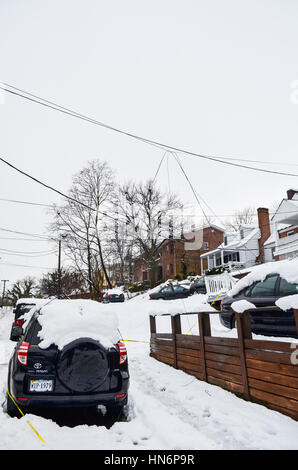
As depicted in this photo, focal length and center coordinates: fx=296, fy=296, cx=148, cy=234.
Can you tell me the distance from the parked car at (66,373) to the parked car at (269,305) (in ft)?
7.16

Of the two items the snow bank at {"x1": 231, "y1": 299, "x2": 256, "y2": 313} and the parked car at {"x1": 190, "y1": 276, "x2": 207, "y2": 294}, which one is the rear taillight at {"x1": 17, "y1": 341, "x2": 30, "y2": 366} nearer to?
the snow bank at {"x1": 231, "y1": 299, "x2": 256, "y2": 313}

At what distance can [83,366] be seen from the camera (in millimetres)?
3453

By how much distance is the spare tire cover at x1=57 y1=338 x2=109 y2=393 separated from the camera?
338 cm

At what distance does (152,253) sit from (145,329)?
60.9 feet

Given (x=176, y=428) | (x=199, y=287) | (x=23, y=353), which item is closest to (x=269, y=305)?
(x=176, y=428)

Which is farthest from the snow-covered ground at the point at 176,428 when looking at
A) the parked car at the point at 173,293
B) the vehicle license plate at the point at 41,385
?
the parked car at the point at 173,293

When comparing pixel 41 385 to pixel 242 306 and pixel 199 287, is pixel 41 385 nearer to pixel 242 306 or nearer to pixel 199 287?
pixel 242 306

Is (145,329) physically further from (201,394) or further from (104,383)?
(104,383)

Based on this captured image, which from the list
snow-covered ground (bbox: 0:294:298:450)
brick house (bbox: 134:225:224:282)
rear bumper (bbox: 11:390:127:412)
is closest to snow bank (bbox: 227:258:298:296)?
snow-covered ground (bbox: 0:294:298:450)

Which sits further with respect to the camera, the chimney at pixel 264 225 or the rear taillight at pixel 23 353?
the chimney at pixel 264 225

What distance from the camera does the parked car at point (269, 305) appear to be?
521cm

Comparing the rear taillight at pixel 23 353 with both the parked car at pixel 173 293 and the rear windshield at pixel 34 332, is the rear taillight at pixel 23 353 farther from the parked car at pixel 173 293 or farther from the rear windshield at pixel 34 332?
the parked car at pixel 173 293

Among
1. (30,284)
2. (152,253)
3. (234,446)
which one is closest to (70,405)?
(234,446)

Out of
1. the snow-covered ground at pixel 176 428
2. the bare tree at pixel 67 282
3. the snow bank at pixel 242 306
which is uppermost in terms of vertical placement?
the bare tree at pixel 67 282
